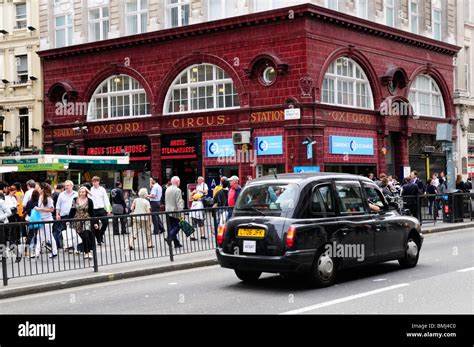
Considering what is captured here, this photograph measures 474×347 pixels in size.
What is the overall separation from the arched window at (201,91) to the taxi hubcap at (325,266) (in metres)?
20.8

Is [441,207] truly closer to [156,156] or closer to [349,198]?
[349,198]

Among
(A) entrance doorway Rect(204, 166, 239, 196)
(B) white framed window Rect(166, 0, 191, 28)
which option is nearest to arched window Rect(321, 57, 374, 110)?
(A) entrance doorway Rect(204, 166, 239, 196)

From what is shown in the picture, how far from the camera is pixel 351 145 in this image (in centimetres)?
3075

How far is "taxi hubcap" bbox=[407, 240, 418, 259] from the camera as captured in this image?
483 inches


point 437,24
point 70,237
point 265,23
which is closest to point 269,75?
point 265,23

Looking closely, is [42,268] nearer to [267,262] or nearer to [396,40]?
[267,262]

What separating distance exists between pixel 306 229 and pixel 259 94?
20.1 metres

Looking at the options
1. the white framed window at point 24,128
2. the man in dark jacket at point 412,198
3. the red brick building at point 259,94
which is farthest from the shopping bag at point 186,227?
the white framed window at point 24,128

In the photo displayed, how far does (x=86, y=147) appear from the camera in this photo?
3606cm

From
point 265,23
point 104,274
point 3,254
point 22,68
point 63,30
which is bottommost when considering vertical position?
point 104,274

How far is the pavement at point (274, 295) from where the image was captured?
28.7 ft

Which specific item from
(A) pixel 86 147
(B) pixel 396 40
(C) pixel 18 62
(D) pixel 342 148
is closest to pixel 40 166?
(A) pixel 86 147

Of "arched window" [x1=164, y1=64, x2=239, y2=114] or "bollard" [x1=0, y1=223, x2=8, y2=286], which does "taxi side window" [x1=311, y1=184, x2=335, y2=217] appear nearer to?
"bollard" [x1=0, y1=223, x2=8, y2=286]

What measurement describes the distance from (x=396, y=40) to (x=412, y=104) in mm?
3754
